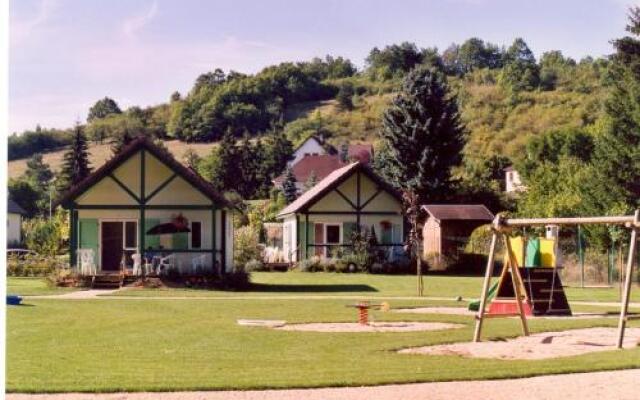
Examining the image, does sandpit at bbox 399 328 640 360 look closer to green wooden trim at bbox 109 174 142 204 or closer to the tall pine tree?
green wooden trim at bbox 109 174 142 204

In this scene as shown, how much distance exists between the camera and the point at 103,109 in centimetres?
12794

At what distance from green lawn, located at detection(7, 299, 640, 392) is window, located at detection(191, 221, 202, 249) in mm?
13145

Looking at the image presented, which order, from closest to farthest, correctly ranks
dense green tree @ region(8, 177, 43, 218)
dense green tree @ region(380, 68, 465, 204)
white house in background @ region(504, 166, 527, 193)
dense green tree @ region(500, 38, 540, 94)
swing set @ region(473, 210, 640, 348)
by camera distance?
swing set @ region(473, 210, 640, 348)
dense green tree @ region(380, 68, 465, 204)
white house in background @ region(504, 166, 527, 193)
dense green tree @ region(8, 177, 43, 218)
dense green tree @ region(500, 38, 540, 94)

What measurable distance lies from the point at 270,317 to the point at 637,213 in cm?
816

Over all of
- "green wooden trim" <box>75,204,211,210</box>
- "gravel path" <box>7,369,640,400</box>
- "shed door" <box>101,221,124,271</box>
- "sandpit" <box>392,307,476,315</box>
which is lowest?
"gravel path" <box>7,369,640,400</box>

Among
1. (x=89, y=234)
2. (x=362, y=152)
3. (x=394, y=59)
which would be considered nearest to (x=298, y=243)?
(x=89, y=234)

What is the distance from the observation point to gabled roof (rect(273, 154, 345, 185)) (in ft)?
278

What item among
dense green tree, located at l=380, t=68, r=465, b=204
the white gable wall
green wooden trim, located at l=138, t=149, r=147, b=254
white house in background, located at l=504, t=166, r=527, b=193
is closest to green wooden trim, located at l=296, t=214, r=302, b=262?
dense green tree, located at l=380, t=68, r=465, b=204

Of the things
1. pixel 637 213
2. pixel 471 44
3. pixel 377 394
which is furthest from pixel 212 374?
pixel 471 44

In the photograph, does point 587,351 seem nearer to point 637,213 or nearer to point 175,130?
point 637,213

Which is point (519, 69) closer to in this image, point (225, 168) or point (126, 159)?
point (225, 168)

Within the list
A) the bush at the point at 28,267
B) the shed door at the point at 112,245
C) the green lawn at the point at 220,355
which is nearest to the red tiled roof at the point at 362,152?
the bush at the point at 28,267

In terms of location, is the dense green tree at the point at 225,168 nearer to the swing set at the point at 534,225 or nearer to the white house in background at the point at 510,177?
the white house in background at the point at 510,177

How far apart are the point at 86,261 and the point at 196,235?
3.93m
